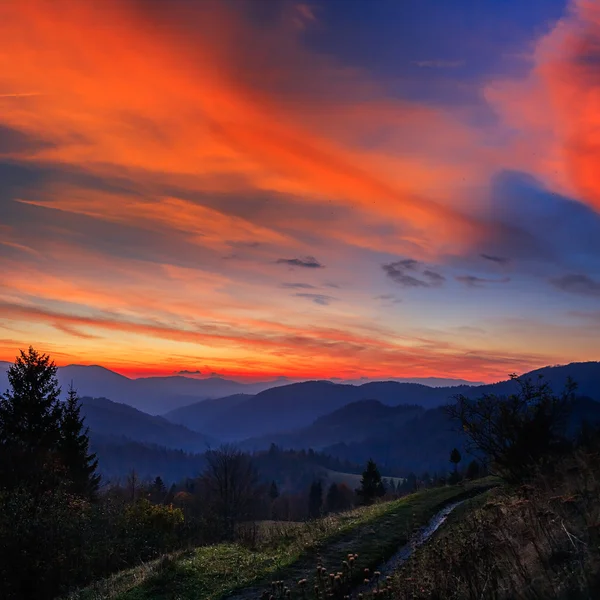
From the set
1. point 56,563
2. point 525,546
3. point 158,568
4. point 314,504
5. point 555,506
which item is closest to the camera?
point 525,546

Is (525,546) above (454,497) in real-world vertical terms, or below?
above

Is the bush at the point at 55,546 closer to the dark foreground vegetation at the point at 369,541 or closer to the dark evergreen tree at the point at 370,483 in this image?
the dark foreground vegetation at the point at 369,541

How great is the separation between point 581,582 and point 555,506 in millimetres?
3415

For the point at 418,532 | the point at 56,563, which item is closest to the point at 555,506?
the point at 418,532

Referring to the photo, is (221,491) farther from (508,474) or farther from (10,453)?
(508,474)

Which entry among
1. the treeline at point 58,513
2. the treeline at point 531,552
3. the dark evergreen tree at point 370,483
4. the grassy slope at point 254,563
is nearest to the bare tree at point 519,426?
the treeline at point 531,552

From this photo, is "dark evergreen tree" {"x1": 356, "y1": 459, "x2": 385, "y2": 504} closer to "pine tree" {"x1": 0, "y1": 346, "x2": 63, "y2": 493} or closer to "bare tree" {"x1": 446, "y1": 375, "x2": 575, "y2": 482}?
"pine tree" {"x1": 0, "y1": 346, "x2": 63, "y2": 493}

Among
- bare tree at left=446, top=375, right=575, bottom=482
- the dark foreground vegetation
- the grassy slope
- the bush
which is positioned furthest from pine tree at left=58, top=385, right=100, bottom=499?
bare tree at left=446, top=375, right=575, bottom=482

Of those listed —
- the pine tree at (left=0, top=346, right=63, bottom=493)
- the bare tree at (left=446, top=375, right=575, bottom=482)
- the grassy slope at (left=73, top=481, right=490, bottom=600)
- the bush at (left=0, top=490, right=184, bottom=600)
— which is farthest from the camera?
the pine tree at (left=0, top=346, right=63, bottom=493)

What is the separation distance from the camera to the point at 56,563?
12258 millimetres

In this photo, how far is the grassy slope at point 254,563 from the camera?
37.6 feet

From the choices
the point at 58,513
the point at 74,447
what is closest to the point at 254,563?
the point at 58,513

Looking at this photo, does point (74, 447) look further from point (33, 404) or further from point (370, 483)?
point (370, 483)

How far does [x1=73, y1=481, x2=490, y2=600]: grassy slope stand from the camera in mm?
11461
